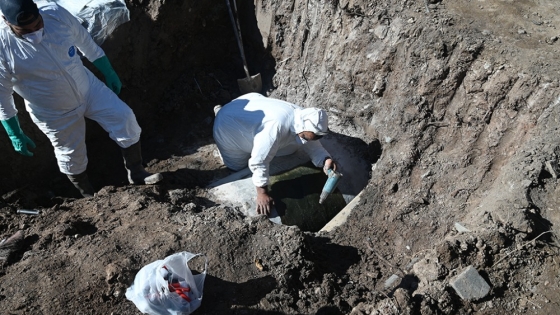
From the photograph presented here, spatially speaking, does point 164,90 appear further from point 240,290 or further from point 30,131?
point 240,290

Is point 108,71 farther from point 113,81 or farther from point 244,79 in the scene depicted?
point 244,79

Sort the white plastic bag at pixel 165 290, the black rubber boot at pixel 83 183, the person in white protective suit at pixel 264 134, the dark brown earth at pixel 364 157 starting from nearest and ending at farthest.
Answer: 1. the white plastic bag at pixel 165 290
2. the dark brown earth at pixel 364 157
3. the person in white protective suit at pixel 264 134
4. the black rubber boot at pixel 83 183

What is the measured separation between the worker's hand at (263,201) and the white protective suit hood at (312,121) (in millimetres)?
610

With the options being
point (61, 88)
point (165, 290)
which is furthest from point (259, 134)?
point (165, 290)

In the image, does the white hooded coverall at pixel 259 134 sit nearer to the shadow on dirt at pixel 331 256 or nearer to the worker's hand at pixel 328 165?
the worker's hand at pixel 328 165

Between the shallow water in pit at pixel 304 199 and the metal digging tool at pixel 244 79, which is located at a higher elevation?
the metal digging tool at pixel 244 79

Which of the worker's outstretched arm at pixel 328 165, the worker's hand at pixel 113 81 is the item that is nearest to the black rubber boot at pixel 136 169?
the worker's hand at pixel 113 81

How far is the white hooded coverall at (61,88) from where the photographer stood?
3.62 meters

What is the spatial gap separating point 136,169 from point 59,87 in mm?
1104

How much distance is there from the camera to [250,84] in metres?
5.68

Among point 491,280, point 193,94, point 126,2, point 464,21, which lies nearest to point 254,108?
point 193,94

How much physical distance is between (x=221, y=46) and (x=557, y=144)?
12.2 ft

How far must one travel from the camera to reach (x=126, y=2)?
16.2 ft

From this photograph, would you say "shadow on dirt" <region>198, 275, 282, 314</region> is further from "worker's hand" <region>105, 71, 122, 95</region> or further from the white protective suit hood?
"worker's hand" <region>105, 71, 122, 95</region>
